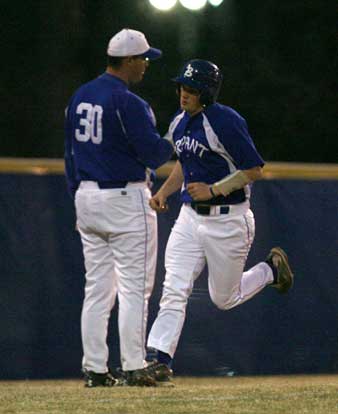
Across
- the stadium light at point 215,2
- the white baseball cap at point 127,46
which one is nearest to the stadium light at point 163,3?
the stadium light at point 215,2

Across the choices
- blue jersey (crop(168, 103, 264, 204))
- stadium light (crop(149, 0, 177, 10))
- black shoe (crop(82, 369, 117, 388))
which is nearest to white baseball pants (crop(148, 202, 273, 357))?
blue jersey (crop(168, 103, 264, 204))

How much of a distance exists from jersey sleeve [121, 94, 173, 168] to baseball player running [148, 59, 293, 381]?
1.00 ft

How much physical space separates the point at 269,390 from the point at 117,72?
1942 mm

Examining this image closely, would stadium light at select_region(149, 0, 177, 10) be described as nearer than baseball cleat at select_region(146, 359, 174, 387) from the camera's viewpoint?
No

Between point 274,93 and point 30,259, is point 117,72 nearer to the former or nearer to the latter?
point 30,259

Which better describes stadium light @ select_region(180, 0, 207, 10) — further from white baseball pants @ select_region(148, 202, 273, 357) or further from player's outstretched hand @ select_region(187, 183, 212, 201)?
player's outstretched hand @ select_region(187, 183, 212, 201)

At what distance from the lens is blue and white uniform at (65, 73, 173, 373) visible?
9.40 metres

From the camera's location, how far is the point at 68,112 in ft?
31.5

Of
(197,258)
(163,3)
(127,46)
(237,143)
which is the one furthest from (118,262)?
(163,3)

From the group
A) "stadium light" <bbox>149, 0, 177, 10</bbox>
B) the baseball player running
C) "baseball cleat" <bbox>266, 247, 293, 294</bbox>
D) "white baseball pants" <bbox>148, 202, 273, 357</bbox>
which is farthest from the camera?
"stadium light" <bbox>149, 0, 177, 10</bbox>

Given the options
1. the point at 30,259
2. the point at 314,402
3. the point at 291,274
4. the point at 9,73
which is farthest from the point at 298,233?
the point at 9,73

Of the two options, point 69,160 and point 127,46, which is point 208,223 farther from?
point 127,46

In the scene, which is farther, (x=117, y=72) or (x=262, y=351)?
(x=262, y=351)

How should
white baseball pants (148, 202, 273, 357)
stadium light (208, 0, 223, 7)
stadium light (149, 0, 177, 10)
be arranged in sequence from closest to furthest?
white baseball pants (148, 202, 273, 357), stadium light (149, 0, 177, 10), stadium light (208, 0, 223, 7)
